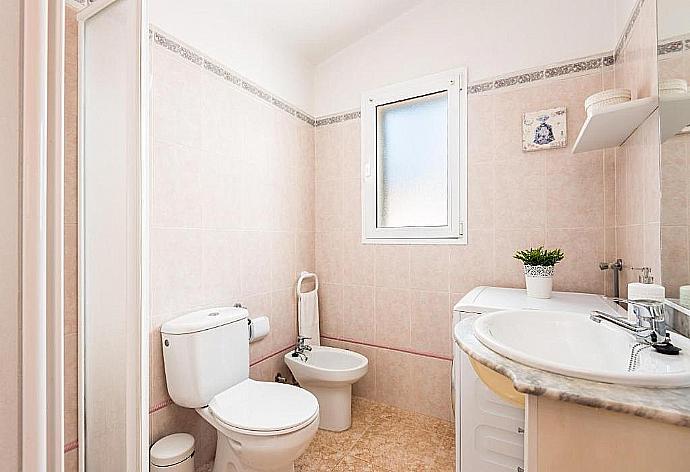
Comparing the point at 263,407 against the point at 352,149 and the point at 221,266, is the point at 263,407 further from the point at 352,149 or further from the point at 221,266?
the point at 352,149

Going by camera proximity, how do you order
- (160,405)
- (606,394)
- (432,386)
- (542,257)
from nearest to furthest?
(606,394) → (160,405) → (542,257) → (432,386)

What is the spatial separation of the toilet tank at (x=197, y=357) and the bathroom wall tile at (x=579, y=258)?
1708mm

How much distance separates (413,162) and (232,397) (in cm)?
170

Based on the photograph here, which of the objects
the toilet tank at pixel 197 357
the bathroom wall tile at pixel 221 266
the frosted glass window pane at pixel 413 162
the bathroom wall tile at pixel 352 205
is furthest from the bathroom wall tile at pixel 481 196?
the toilet tank at pixel 197 357

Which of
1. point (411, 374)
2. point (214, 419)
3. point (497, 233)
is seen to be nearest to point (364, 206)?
point (497, 233)

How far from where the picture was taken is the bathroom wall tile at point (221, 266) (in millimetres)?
1776

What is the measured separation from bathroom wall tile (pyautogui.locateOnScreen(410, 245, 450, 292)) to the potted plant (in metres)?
0.51

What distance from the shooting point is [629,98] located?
1310 millimetres

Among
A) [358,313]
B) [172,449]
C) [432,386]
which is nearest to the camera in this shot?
[172,449]

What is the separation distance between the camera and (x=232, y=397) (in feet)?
5.24

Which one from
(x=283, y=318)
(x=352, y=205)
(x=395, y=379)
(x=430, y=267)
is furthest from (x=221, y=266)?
(x=395, y=379)

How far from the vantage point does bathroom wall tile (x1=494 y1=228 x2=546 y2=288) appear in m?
1.92

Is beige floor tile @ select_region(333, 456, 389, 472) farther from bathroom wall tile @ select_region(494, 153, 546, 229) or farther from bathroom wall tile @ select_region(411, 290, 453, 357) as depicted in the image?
bathroom wall tile @ select_region(494, 153, 546, 229)

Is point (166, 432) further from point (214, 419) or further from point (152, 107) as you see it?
point (152, 107)
